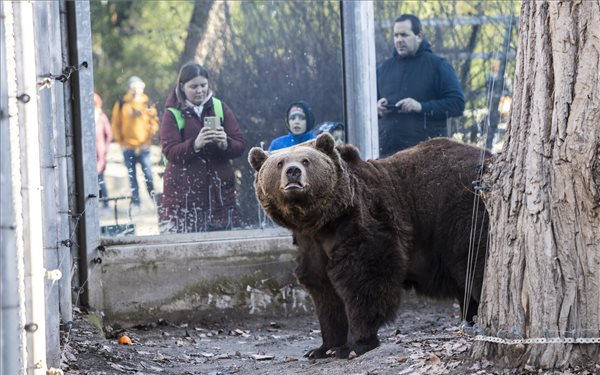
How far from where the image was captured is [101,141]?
445 inches

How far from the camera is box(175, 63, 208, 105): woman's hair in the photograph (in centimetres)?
1165

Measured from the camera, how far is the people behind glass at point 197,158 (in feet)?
38.3

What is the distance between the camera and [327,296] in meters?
9.12

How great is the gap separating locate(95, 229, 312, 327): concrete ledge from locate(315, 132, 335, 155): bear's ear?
3070 millimetres

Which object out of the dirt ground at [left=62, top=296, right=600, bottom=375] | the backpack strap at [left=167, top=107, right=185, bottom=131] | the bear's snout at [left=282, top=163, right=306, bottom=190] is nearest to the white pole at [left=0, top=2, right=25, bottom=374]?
the dirt ground at [left=62, top=296, right=600, bottom=375]

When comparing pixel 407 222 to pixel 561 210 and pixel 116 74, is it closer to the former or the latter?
pixel 561 210

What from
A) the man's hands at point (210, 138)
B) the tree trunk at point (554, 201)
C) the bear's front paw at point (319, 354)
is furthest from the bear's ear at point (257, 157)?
the tree trunk at point (554, 201)

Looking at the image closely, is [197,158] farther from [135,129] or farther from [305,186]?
[305,186]

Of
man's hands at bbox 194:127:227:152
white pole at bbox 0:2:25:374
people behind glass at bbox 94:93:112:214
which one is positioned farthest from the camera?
man's hands at bbox 194:127:227:152

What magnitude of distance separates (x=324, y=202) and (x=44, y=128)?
2450 millimetres

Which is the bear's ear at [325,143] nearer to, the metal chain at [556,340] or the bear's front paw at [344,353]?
the bear's front paw at [344,353]

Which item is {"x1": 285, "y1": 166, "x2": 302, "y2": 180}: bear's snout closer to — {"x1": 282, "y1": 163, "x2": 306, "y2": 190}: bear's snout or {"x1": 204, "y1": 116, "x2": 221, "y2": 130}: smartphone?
{"x1": 282, "y1": 163, "x2": 306, "y2": 190}: bear's snout

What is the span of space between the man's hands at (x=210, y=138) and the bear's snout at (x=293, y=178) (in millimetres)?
3301

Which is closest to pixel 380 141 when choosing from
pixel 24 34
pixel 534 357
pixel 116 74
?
pixel 116 74
